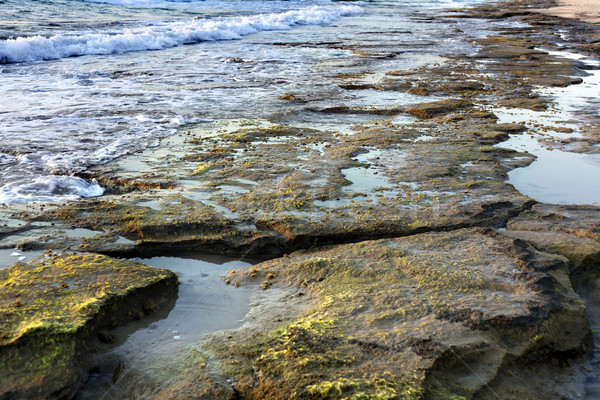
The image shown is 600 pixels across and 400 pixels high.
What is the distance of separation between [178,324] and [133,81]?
945 cm

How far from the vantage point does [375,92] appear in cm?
1023

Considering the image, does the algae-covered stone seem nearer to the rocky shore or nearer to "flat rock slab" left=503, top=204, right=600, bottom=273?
the rocky shore

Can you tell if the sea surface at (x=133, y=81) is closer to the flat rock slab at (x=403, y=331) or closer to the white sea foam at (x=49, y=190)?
the white sea foam at (x=49, y=190)

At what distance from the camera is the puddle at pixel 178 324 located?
2.67 m

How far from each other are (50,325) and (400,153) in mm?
4526

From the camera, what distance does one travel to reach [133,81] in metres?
11.5

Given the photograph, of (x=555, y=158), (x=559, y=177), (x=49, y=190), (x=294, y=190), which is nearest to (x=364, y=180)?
(x=294, y=190)

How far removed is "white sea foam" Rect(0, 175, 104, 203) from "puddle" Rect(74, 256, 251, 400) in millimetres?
1625

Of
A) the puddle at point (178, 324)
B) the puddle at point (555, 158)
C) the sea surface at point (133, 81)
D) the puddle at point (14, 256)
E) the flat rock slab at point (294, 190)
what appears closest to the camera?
the puddle at point (178, 324)

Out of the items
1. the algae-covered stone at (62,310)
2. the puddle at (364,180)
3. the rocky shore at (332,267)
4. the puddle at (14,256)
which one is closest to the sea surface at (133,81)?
the rocky shore at (332,267)

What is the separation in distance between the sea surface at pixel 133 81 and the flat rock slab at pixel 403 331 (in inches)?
115

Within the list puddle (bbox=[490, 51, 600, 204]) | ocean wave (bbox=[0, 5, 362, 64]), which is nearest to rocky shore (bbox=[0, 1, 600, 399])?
puddle (bbox=[490, 51, 600, 204])

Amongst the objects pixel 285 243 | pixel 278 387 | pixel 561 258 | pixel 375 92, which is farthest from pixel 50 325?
pixel 375 92

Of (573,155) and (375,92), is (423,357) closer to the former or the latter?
(573,155)
